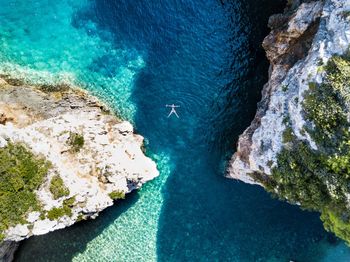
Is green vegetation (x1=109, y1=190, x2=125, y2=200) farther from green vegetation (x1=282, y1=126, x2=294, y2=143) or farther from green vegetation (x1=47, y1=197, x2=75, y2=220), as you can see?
green vegetation (x1=282, y1=126, x2=294, y2=143)

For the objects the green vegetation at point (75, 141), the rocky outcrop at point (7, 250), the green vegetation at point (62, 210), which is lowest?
the rocky outcrop at point (7, 250)

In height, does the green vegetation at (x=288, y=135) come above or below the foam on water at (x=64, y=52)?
above

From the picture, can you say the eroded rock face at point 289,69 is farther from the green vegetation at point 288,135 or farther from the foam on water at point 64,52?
the foam on water at point 64,52

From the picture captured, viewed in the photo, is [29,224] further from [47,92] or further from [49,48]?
[49,48]

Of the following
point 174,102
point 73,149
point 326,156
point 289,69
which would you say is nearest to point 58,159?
point 73,149

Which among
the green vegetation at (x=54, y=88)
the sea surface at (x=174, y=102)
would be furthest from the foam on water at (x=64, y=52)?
the green vegetation at (x=54, y=88)

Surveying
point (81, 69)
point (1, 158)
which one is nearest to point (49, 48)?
point (81, 69)

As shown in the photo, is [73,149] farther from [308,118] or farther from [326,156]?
[326,156]
